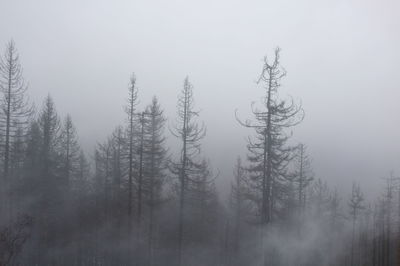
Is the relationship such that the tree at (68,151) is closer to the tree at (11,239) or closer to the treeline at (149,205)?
the treeline at (149,205)

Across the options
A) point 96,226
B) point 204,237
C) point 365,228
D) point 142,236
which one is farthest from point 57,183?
point 365,228

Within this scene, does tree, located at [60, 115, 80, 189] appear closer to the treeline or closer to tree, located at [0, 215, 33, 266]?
the treeline

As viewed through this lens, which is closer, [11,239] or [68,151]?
[11,239]

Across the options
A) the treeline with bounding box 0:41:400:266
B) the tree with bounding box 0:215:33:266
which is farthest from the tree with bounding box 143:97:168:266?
the tree with bounding box 0:215:33:266

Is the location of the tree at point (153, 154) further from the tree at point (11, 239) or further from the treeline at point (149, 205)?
the tree at point (11, 239)

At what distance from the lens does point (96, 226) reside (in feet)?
112

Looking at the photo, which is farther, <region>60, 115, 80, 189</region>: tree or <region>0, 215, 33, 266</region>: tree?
<region>60, 115, 80, 189</region>: tree

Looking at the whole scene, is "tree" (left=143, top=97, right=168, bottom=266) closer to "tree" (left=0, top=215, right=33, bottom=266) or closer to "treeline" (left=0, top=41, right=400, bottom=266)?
"treeline" (left=0, top=41, right=400, bottom=266)

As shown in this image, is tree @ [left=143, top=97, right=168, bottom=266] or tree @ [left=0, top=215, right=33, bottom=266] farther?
tree @ [left=143, top=97, right=168, bottom=266]

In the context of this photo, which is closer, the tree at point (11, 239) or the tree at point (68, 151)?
the tree at point (11, 239)

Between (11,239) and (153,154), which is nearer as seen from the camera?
(11,239)

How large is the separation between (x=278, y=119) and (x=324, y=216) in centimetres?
2987

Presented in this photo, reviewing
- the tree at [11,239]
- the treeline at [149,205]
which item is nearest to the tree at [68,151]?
the treeline at [149,205]

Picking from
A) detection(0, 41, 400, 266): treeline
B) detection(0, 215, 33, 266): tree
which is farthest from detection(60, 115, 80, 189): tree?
detection(0, 215, 33, 266): tree
